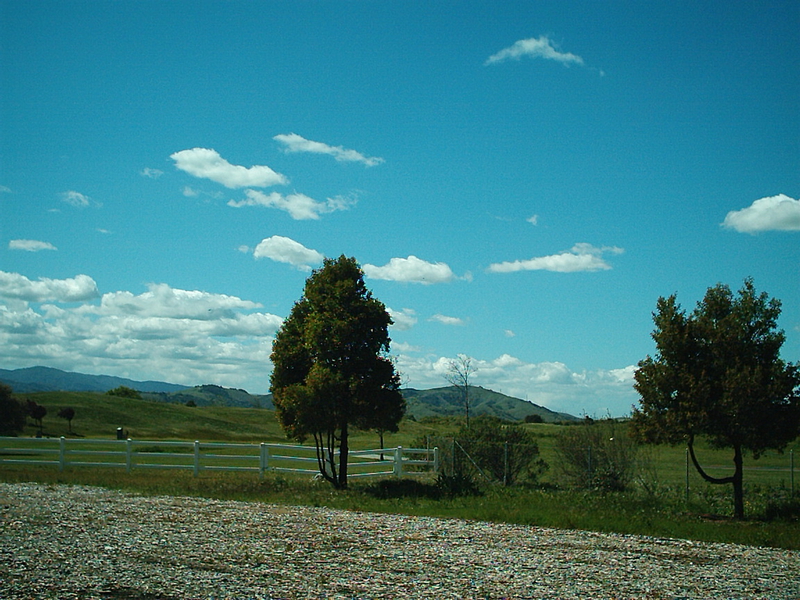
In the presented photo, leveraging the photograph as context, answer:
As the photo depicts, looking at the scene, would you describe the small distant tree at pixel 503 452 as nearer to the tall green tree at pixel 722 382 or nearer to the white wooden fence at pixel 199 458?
the white wooden fence at pixel 199 458

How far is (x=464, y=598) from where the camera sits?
8.73 meters

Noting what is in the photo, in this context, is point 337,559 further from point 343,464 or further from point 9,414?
point 9,414

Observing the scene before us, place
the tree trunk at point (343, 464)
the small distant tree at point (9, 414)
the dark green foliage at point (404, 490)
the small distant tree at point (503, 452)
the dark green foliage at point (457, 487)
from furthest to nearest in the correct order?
1. the small distant tree at point (9, 414)
2. the small distant tree at point (503, 452)
3. the tree trunk at point (343, 464)
4. the dark green foliage at point (457, 487)
5. the dark green foliage at point (404, 490)

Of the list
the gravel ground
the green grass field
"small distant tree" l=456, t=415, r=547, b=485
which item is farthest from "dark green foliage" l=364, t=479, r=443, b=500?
"small distant tree" l=456, t=415, r=547, b=485

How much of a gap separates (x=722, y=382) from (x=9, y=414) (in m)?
47.8

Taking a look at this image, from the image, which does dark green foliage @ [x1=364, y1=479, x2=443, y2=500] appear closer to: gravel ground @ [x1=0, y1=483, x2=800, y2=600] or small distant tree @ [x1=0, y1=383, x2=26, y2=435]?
gravel ground @ [x1=0, y1=483, x2=800, y2=600]

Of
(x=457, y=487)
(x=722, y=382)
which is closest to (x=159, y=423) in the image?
(x=457, y=487)

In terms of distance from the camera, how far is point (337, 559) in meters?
10.7

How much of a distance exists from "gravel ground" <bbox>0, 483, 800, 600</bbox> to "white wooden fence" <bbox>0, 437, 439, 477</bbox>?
9527mm

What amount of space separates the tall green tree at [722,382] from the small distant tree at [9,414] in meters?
45.1

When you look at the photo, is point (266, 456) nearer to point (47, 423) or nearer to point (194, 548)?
point (194, 548)

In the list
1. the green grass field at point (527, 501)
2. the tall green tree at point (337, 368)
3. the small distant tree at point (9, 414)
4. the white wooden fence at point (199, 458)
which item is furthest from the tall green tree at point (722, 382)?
the small distant tree at point (9, 414)

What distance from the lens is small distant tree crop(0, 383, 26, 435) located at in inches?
1939

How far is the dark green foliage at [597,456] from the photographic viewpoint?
25016mm
